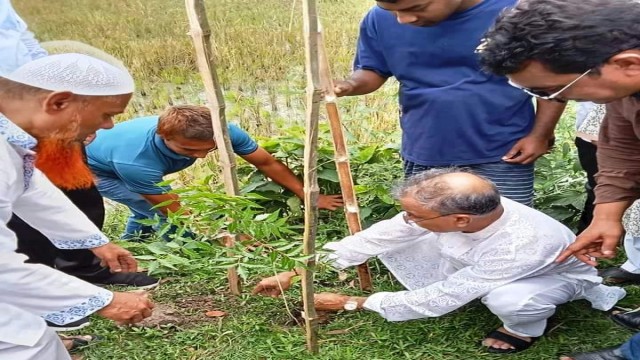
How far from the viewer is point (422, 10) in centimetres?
210

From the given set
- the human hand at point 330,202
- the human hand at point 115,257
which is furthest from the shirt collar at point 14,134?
the human hand at point 330,202

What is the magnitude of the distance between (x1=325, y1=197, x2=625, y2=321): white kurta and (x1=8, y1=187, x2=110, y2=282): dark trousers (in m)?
1.00

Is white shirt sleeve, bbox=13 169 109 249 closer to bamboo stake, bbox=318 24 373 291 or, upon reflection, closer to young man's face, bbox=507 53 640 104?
bamboo stake, bbox=318 24 373 291

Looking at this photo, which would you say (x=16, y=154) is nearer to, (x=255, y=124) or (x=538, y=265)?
(x=538, y=265)

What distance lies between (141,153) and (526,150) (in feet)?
5.15

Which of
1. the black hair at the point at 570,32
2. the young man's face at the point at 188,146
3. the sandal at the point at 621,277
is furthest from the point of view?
the young man's face at the point at 188,146

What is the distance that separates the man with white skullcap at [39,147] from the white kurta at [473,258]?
2.82ft

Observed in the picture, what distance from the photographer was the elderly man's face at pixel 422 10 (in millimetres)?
2035

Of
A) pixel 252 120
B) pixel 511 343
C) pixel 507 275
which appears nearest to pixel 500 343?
pixel 511 343

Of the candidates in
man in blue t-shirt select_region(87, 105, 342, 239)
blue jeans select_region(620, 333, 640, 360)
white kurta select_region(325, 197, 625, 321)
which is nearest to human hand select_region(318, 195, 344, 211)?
man in blue t-shirt select_region(87, 105, 342, 239)

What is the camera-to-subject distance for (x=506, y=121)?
229 centimetres

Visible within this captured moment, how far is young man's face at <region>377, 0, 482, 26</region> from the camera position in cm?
204

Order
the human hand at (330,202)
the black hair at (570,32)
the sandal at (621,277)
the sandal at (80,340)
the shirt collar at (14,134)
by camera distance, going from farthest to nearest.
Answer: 1. the human hand at (330,202)
2. the sandal at (621,277)
3. the sandal at (80,340)
4. the shirt collar at (14,134)
5. the black hair at (570,32)

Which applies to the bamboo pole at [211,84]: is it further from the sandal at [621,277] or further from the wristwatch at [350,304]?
the sandal at [621,277]
